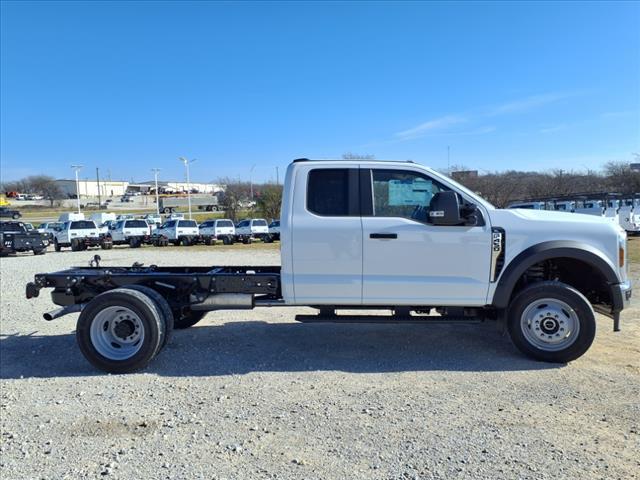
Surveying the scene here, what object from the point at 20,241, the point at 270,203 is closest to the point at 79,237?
the point at 20,241

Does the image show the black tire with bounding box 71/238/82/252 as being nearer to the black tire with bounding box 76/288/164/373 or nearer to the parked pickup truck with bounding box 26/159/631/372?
the parked pickup truck with bounding box 26/159/631/372

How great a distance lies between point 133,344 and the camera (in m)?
5.32

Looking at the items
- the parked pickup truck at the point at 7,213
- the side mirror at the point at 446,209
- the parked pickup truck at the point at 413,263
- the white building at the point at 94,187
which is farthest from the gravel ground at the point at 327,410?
the white building at the point at 94,187

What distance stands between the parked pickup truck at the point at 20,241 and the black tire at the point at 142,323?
77.0 feet

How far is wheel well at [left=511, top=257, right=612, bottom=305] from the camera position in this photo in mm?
5410

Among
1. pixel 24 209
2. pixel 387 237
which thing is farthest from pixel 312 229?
pixel 24 209

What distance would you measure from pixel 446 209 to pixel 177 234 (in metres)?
28.9

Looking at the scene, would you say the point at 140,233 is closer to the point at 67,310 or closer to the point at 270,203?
the point at 270,203

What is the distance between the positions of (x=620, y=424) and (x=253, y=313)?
533cm

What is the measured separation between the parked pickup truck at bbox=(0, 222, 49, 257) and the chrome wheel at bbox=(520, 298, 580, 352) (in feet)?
86.4

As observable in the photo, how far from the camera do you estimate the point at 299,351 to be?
5.77 m

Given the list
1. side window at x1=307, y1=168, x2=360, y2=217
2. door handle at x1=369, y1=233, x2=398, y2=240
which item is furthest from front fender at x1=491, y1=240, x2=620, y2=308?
side window at x1=307, y1=168, x2=360, y2=217

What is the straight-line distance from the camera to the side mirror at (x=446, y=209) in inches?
195

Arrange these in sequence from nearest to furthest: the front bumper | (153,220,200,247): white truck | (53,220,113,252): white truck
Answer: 1. the front bumper
2. (53,220,113,252): white truck
3. (153,220,200,247): white truck
